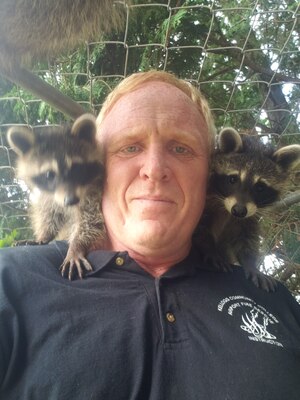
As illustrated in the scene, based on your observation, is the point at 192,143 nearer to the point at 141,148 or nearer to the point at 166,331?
the point at 141,148

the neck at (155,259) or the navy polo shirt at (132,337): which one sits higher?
the neck at (155,259)

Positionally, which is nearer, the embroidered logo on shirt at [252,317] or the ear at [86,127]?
the embroidered logo on shirt at [252,317]

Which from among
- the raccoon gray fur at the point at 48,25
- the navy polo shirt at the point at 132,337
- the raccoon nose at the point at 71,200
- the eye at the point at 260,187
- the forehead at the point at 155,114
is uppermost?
the raccoon gray fur at the point at 48,25

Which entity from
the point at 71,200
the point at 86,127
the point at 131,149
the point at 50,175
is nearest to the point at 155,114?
the point at 131,149

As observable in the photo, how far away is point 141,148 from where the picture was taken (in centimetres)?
206

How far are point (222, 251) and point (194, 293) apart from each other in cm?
73

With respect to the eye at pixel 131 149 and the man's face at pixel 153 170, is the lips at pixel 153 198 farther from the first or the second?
the eye at pixel 131 149

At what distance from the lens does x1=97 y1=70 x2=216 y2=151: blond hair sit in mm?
2260

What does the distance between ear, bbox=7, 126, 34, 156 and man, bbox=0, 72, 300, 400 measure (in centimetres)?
46

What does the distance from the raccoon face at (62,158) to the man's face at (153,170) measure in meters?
0.17

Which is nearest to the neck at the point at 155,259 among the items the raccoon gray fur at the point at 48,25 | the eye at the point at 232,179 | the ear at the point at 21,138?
the eye at the point at 232,179

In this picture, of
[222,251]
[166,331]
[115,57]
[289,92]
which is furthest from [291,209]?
[166,331]

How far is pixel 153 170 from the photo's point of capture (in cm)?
193

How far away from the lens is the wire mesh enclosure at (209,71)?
2984 millimetres
